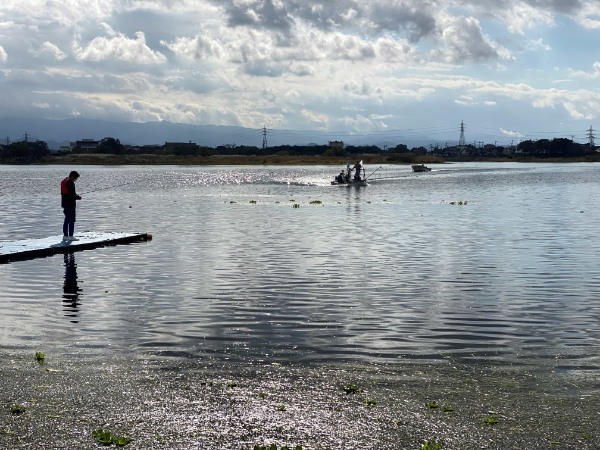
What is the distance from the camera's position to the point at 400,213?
186 ft

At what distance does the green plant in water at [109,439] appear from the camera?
10367 millimetres

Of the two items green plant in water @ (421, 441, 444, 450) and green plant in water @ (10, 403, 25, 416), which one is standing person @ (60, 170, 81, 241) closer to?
green plant in water @ (10, 403, 25, 416)

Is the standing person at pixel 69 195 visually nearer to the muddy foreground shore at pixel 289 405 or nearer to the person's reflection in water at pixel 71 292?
the person's reflection in water at pixel 71 292

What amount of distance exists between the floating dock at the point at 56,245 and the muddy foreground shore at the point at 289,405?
16.0 m

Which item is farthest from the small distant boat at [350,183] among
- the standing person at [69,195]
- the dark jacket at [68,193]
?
the dark jacket at [68,193]

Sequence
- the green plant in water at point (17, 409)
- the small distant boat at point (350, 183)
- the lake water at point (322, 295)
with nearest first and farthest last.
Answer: the green plant in water at point (17, 409), the lake water at point (322, 295), the small distant boat at point (350, 183)

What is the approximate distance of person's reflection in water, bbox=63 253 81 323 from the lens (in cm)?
2000

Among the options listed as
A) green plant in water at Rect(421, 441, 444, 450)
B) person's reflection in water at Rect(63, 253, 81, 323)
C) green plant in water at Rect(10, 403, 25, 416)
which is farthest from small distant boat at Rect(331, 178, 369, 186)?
green plant in water at Rect(421, 441, 444, 450)

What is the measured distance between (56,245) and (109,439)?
23.2 m

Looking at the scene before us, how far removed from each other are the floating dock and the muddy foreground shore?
16.0 meters

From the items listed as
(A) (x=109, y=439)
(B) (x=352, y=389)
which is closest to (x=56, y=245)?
(B) (x=352, y=389)

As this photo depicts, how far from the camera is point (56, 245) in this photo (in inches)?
1267

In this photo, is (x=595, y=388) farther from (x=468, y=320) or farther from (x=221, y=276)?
(x=221, y=276)

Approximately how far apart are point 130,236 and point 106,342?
20810 mm
